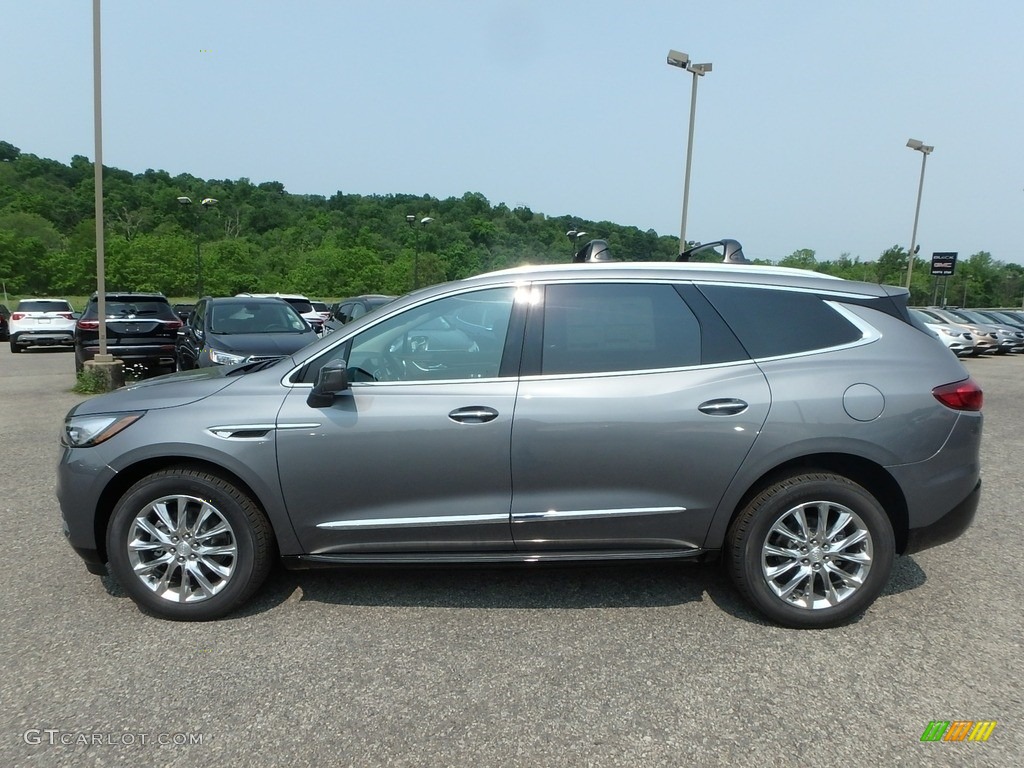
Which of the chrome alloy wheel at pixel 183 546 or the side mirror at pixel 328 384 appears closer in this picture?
the side mirror at pixel 328 384

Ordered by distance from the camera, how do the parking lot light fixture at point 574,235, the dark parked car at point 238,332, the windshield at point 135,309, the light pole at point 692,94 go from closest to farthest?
1. the dark parked car at point 238,332
2. the windshield at point 135,309
3. the light pole at point 692,94
4. the parking lot light fixture at point 574,235

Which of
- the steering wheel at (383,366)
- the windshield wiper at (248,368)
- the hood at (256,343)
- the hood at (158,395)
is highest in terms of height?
the steering wheel at (383,366)

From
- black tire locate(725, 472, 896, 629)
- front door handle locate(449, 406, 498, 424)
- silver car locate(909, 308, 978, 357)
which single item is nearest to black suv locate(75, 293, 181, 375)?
front door handle locate(449, 406, 498, 424)

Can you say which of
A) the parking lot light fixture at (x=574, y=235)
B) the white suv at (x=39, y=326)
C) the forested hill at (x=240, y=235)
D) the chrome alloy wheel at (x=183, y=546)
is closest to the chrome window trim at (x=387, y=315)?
the chrome alloy wheel at (x=183, y=546)

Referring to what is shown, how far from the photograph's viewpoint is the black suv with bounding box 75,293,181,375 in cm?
1212

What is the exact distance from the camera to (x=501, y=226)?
6506 centimetres

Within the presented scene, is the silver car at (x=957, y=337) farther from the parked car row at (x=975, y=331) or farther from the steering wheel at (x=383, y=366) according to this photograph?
the steering wheel at (x=383, y=366)

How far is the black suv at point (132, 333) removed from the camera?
1212cm

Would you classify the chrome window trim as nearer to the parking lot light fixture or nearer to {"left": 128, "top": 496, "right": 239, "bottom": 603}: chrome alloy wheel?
{"left": 128, "top": 496, "right": 239, "bottom": 603}: chrome alloy wheel

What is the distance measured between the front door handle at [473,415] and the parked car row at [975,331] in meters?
20.7

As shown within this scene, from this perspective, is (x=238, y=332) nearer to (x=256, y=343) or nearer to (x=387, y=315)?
(x=256, y=343)

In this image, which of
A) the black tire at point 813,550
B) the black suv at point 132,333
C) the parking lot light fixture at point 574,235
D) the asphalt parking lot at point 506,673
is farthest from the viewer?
the parking lot light fixture at point 574,235

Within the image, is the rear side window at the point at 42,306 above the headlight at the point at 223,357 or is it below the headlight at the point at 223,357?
below

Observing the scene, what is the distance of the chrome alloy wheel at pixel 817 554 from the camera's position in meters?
3.43
